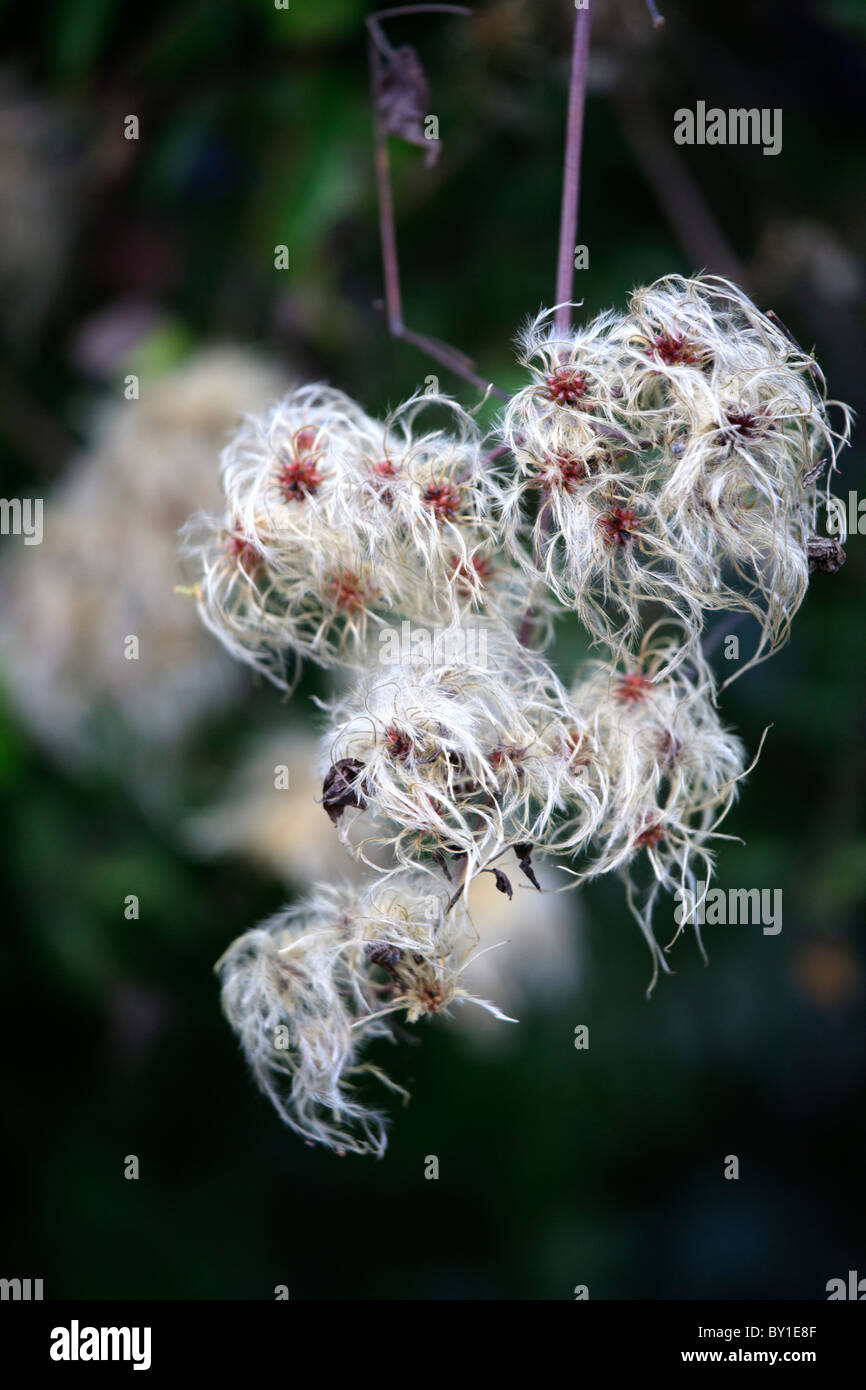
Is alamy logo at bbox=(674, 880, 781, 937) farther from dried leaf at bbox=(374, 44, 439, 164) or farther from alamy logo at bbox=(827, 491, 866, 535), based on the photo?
dried leaf at bbox=(374, 44, 439, 164)

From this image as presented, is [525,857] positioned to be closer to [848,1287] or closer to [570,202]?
[570,202]

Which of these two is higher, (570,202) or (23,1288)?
(570,202)

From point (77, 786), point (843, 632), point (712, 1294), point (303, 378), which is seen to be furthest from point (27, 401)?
point (712, 1294)

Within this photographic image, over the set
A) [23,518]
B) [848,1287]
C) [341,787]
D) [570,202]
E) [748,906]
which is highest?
[23,518]

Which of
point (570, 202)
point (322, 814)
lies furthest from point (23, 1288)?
point (570, 202)

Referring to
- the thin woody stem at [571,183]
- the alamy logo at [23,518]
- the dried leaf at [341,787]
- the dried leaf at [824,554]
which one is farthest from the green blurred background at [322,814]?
the dried leaf at [341,787]

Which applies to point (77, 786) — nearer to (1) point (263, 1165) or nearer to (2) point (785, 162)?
(1) point (263, 1165)
